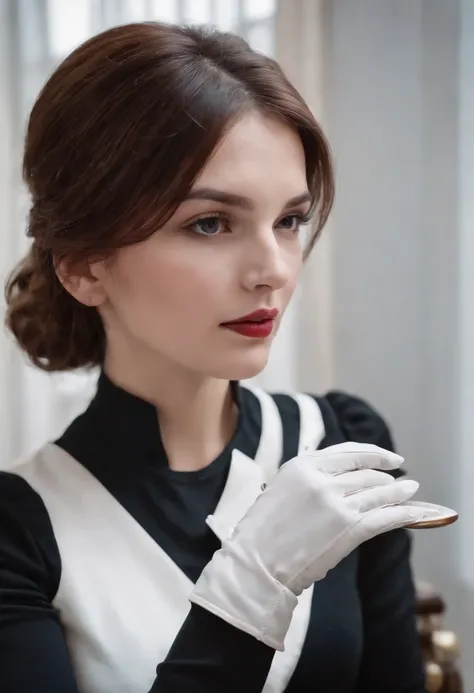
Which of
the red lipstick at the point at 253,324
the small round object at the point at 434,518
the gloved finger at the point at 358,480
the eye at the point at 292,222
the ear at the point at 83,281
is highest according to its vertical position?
the eye at the point at 292,222

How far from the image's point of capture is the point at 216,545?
0.71 m

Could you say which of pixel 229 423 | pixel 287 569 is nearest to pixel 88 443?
pixel 229 423

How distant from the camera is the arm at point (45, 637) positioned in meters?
0.58

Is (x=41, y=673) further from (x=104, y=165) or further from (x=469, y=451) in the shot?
(x=469, y=451)

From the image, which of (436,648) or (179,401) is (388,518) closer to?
(179,401)

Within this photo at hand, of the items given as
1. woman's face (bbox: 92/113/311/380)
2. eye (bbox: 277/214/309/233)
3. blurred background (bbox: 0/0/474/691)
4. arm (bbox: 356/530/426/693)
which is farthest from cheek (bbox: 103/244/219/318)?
blurred background (bbox: 0/0/474/691)

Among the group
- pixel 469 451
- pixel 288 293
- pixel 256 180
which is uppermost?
pixel 256 180

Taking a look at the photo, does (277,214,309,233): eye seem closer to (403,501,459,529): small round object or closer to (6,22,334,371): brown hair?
(6,22,334,371): brown hair

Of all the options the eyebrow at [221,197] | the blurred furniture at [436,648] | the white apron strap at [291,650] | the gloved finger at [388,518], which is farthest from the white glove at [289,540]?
the blurred furniture at [436,648]

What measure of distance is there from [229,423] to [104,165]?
315mm

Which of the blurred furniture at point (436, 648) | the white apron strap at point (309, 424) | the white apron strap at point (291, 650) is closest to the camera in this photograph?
the white apron strap at point (291, 650)

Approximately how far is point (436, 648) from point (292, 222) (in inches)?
24.7

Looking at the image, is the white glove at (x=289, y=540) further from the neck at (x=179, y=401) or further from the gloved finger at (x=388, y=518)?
the neck at (x=179, y=401)

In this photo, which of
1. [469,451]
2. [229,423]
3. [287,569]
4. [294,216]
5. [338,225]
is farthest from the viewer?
[338,225]
